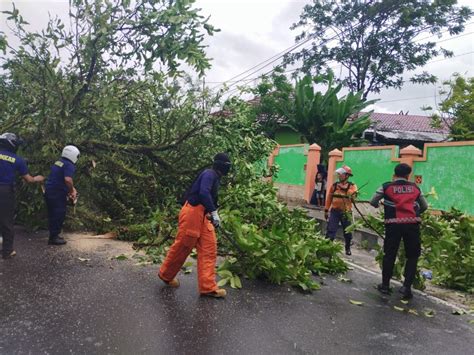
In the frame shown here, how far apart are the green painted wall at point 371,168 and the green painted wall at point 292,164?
2.82 m

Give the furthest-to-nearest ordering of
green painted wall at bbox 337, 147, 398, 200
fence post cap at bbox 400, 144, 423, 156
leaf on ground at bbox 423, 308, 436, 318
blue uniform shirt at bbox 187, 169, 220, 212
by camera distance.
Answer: green painted wall at bbox 337, 147, 398, 200
fence post cap at bbox 400, 144, 423, 156
leaf on ground at bbox 423, 308, 436, 318
blue uniform shirt at bbox 187, 169, 220, 212

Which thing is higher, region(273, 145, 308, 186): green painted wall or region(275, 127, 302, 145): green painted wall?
region(275, 127, 302, 145): green painted wall

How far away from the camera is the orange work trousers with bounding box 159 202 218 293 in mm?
4516

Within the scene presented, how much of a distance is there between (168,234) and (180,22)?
318 centimetres

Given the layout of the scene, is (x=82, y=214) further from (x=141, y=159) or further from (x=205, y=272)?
(x=205, y=272)

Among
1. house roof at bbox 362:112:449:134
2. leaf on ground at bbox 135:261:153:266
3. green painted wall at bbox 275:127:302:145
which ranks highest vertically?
house roof at bbox 362:112:449:134

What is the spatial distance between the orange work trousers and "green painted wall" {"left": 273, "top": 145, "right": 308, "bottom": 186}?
1123 cm

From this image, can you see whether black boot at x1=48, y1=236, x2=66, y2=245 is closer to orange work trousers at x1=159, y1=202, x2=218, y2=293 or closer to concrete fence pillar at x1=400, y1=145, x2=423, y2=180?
orange work trousers at x1=159, y1=202, x2=218, y2=293

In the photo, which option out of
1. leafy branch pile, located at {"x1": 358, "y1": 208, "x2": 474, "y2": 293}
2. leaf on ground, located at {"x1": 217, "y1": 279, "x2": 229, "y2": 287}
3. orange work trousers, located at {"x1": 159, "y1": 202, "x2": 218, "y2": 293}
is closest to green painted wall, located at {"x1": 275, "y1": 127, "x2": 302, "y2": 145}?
leafy branch pile, located at {"x1": 358, "y1": 208, "x2": 474, "y2": 293}

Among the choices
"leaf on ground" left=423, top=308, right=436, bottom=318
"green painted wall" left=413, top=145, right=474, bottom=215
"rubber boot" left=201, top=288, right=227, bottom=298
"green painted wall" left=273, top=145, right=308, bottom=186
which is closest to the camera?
"rubber boot" left=201, top=288, right=227, bottom=298

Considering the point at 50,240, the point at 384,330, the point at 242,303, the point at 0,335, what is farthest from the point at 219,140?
the point at 0,335

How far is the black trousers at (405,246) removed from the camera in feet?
17.6

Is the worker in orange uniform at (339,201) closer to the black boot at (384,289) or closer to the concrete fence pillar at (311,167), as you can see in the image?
the black boot at (384,289)

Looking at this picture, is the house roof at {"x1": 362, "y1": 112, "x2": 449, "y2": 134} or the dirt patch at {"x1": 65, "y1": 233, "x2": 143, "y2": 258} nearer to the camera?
the dirt patch at {"x1": 65, "y1": 233, "x2": 143, "y2": 258}
